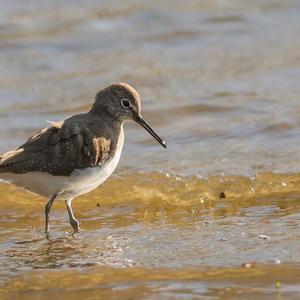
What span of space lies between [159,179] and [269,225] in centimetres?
198

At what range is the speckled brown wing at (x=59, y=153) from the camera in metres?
8.28

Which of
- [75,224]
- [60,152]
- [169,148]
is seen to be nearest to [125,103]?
[60,152]

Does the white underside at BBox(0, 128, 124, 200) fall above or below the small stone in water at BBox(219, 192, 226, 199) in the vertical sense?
above

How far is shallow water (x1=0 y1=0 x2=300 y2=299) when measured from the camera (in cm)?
731

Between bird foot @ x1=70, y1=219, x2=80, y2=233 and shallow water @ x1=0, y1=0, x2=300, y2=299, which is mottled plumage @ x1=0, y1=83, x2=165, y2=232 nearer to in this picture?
bird foot @ x1=70, y1=219, x2=80, y2=233

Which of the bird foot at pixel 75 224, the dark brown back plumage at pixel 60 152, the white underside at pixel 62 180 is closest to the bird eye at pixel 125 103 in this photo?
the dark brown back plumage at pixel 60 152

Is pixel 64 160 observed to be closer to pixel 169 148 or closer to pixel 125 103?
pixel 125 103

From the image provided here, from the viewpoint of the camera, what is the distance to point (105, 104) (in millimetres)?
9000

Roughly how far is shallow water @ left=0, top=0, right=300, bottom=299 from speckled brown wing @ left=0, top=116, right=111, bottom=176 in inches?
25.6

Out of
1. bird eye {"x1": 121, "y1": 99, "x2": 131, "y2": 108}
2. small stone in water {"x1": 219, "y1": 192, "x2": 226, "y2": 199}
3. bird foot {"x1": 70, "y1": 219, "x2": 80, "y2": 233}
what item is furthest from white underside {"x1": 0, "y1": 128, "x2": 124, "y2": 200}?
small stone in water {"x1": 219, "y1": 192, "x2": 226, "y2": 199}

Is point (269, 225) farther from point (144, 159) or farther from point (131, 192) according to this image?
point (144, 159)

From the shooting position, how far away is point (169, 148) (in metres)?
11.3

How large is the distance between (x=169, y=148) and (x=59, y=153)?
314cm

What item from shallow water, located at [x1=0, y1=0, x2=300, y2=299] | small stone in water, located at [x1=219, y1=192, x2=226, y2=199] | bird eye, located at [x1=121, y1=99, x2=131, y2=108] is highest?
bird eye, located at [x1=121, y1=99, x2=131, y2=108]
